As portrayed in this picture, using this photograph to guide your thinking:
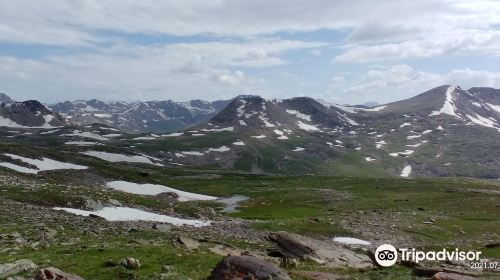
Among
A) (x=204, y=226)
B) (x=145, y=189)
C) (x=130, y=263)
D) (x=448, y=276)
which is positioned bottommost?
(x=145, y=189)

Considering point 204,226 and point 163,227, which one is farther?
point 204,226

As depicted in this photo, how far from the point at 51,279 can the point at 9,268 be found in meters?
5.03

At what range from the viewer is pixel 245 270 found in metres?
24.2

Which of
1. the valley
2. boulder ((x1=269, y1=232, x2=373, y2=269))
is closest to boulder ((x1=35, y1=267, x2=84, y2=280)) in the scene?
the valley

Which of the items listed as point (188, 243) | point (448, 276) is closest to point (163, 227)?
point (188, 243)

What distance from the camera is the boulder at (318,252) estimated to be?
37.3 m

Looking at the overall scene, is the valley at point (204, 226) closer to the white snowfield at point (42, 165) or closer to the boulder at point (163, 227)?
the boulder at point (163, 227)

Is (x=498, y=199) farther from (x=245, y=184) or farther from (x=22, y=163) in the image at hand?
(x=22, y=163)

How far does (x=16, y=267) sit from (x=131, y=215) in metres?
35.1

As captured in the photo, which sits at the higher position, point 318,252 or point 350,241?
point 318,252

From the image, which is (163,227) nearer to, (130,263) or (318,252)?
(318,252)

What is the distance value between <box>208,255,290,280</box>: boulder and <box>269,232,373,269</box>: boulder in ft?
42.4

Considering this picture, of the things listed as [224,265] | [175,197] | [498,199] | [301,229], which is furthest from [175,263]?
[498,199]

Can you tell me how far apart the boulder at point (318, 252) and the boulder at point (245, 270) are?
12.9 metres
